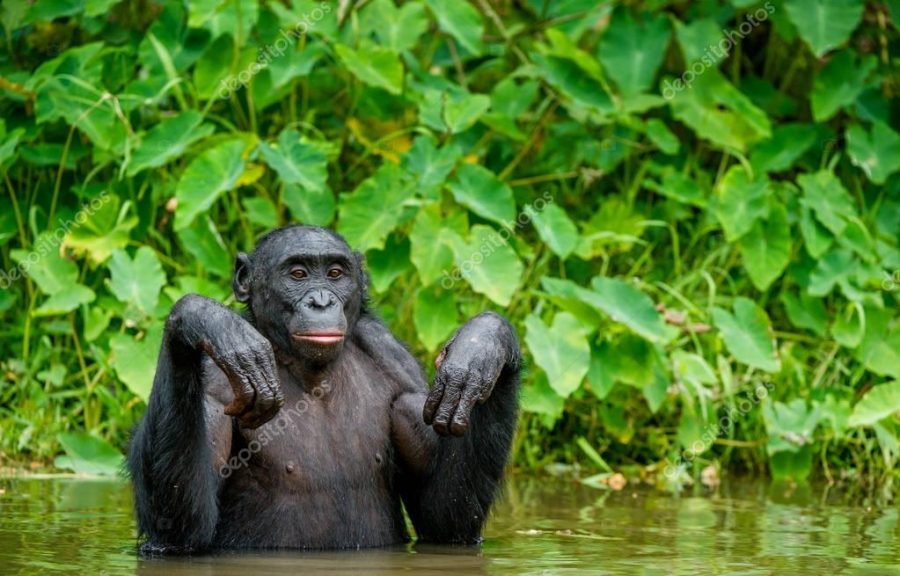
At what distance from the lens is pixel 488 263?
31.1 ft

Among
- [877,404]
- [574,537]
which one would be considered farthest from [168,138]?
[877,404]

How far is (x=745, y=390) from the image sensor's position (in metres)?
10.0

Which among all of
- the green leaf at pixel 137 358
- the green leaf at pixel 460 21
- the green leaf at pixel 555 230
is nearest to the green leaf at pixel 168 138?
the green leaf at pixel 137 358

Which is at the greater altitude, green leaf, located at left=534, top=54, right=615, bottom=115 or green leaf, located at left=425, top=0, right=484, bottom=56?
green leaf, located at left=425, top=0, right=484, bottom=56

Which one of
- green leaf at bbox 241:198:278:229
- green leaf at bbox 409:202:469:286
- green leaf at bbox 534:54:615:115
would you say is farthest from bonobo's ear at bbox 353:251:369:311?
green leaf at bbox 534:54:615:115

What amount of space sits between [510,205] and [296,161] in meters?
1.36

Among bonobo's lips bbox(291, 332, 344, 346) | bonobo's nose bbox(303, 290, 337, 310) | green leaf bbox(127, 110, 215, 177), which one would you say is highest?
green leaf bbox(127, 110, 215, 177)

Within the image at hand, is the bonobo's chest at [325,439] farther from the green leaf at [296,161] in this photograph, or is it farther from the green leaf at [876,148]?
the green leaf at [876,148]

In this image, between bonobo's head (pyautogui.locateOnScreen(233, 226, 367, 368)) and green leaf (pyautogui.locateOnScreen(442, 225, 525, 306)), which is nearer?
bonobo's head (pyautogui.locateOnScreen(233, 226, 367, 368))

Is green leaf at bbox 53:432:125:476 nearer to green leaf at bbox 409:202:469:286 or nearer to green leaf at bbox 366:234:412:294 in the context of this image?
green leaf at bbox 366:234:412:294

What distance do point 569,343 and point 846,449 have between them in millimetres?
2102

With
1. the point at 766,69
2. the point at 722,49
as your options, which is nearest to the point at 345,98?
the point at 722,49

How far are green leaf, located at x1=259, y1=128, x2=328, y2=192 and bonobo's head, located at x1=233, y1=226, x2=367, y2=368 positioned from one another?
7.75ft

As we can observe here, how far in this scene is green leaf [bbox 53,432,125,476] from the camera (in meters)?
A: 9.12
